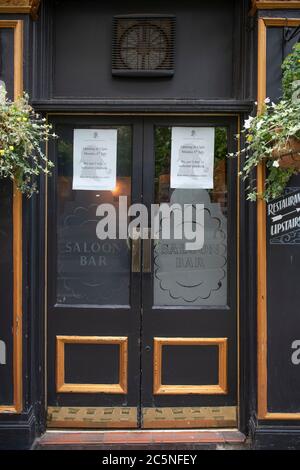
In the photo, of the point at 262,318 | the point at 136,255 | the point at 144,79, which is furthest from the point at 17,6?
the point at 262,318

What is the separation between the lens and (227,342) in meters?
4.22

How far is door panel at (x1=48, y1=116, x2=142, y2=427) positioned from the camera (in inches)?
167

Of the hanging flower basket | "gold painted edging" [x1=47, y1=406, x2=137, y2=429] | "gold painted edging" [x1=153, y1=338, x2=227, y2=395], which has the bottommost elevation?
"gold painted edging" [x1=47, y1=406, x2=137, y2=429]

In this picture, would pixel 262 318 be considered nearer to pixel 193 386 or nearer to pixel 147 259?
pixel 193 386

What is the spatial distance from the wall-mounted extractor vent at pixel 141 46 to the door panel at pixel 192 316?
0.50 metres

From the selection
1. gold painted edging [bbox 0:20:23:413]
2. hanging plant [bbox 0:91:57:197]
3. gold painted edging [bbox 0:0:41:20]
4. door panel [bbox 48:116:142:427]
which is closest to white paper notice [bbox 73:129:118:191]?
door panel [bbox 48:116:142:427]

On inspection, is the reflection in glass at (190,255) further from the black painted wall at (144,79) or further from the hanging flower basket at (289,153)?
the hanging flower basket at (289,153)

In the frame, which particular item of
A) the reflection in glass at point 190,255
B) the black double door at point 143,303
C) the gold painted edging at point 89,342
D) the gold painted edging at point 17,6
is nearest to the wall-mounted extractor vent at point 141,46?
the black double door at point 143,303

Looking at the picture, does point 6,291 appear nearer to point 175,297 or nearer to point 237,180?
point 175,297

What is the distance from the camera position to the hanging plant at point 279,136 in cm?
338

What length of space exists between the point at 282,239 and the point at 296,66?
136cm

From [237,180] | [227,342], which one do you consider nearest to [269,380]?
[227,342]

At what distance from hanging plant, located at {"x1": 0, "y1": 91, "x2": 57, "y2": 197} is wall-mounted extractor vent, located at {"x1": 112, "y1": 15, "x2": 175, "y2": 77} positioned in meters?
0.98

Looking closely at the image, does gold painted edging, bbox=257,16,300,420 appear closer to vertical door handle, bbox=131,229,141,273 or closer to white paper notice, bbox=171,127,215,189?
white paper notice, bbox=171,127,215,189
